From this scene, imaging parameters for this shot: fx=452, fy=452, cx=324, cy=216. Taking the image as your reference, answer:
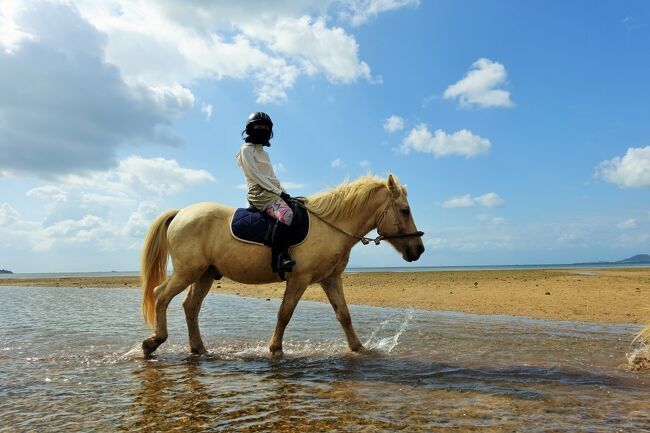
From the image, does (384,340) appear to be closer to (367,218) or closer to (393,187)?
(367,218)

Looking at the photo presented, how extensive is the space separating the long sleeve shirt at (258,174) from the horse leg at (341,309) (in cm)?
170

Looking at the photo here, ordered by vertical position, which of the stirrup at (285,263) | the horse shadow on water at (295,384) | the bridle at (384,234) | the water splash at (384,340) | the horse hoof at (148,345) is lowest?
the water splash at (384,340)

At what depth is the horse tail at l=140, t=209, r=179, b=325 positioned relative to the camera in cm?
775

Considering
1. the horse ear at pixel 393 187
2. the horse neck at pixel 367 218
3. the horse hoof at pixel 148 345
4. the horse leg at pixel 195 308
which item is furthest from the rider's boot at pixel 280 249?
the horse hoof at pixel 148 345

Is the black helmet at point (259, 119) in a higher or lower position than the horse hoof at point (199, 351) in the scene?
higher

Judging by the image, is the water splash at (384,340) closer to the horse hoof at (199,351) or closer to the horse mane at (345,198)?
the horse mane at (345,198)

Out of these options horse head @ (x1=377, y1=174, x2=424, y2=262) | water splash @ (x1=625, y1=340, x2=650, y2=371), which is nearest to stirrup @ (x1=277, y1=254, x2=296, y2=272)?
horse head @ (x1=377, y1=174, x2=424, y2=262)

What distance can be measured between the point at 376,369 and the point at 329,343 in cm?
239

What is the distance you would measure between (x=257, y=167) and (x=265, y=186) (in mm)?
406

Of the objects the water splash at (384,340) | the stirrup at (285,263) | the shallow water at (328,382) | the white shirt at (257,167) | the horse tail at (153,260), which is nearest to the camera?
the shallow water at (328,382)

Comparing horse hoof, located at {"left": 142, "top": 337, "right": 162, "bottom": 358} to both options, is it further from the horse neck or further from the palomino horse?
the horse neck

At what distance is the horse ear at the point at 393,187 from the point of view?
7129 millimetres

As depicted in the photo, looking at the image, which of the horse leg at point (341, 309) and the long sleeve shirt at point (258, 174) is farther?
the horse leg at point (341, 309)

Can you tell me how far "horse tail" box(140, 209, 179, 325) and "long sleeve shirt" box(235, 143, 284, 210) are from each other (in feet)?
5.20
